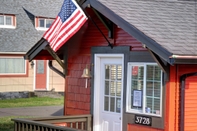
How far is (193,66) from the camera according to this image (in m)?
9.10

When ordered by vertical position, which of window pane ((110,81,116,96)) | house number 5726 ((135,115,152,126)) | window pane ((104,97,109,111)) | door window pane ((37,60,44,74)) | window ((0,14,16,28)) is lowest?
house number 5726 ((135,115,152,126))

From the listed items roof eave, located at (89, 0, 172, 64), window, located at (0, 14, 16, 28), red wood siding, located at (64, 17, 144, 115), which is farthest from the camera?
window, located at (0, 14, 16, 28)

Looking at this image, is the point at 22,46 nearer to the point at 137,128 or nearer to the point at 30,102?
the point at 30,102

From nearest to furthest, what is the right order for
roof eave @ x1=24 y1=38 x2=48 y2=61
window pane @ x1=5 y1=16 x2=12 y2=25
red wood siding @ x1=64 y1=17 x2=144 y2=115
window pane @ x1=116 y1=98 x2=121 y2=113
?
window pane @ x1=116 y1=98 x2=121 y2=113 < red wood siding @ x1=64 y1=17 x2=144 y2=115 < roof eave @ x1=24 y1=38 x2=48 y2=61 < window pane @ x1=5 y1=16 x2=12 y2=25

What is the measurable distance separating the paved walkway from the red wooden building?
7461 millimetres

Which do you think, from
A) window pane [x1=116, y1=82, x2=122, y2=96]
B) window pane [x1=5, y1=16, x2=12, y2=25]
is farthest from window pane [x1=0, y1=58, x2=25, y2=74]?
window pane [x1=116, y1=82, x2=122, y2=96]

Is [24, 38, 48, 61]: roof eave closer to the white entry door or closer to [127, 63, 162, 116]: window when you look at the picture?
the white entry door

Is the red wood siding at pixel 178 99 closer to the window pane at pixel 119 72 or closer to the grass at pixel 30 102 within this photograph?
the window pane at pixel 119 72

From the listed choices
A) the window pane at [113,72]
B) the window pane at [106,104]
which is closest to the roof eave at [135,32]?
the window pane at [113,72]

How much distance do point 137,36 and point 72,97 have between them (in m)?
3.64

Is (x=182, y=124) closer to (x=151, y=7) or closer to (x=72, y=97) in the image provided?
(x=151, y=7)

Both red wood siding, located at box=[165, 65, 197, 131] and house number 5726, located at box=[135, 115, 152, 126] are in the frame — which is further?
house number 5726, located at box=[135, 115, 152, 126]

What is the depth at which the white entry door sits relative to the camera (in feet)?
34.3

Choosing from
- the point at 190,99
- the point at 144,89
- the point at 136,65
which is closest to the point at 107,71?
the point at 136,65
